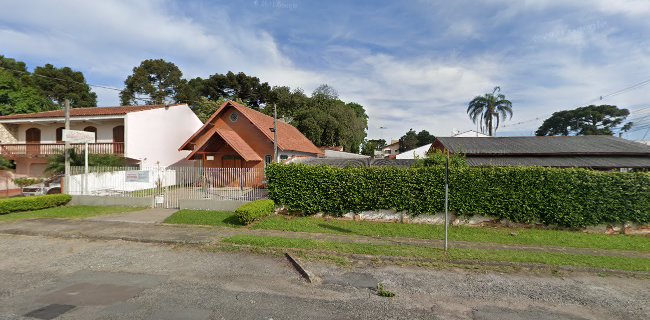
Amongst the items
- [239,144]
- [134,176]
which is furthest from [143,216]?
[239,144]

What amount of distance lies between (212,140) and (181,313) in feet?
57.1

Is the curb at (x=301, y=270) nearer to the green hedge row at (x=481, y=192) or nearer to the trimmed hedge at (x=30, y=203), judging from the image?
the green hedge row at (x=481, y=192)

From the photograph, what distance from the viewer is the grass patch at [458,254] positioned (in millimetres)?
6730

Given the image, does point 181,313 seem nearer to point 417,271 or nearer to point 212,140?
point 417,271

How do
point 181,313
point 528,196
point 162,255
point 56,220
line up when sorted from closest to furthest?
1. point 181,313
2. point 162,255
3. point 528,196
4. point 56,220

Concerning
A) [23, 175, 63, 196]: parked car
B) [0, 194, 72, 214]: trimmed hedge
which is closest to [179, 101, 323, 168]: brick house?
[23, 175, 63, 196]: parked car

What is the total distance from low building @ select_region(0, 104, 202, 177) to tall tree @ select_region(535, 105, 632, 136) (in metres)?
68.1

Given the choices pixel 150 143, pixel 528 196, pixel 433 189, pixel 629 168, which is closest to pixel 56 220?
pixel 150 143

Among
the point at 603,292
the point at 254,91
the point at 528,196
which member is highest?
the point at 254,91

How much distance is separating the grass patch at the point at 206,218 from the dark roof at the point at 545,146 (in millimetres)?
12897

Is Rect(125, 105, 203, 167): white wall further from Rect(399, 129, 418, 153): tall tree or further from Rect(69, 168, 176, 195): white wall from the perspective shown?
Rect(399, 129, 418, 153): tall tree

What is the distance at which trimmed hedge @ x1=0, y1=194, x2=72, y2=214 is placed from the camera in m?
12.1

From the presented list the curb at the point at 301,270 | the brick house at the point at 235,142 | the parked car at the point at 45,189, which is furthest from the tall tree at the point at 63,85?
the curb at the point at 301,270

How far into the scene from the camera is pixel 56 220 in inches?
433
